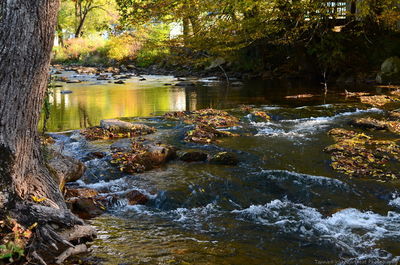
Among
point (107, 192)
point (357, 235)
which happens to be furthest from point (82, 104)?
point (357, 235)

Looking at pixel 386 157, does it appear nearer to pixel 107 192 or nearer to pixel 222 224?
pixel 222 224

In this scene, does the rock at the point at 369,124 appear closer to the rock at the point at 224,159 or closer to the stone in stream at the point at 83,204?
the rock at the point at 224,159

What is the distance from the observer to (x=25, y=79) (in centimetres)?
360

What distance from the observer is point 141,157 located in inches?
291

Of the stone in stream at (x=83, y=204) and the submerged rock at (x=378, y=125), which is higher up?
the submerged rock at (x=378, y=125)

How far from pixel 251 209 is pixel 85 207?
2.26 meters

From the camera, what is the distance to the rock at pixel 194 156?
765 centimetres

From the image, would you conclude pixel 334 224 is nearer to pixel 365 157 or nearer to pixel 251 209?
pixel 251 209

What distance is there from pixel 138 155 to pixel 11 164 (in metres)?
3.88

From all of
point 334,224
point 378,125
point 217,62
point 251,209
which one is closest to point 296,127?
point 378,125

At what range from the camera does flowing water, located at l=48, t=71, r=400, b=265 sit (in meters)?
4.18

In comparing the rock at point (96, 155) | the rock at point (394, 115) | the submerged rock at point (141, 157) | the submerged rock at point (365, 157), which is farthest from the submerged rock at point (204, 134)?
the rock at point (394, 115)


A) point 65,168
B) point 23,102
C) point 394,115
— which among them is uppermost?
point 23,102

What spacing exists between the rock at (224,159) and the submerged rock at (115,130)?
308 cm
